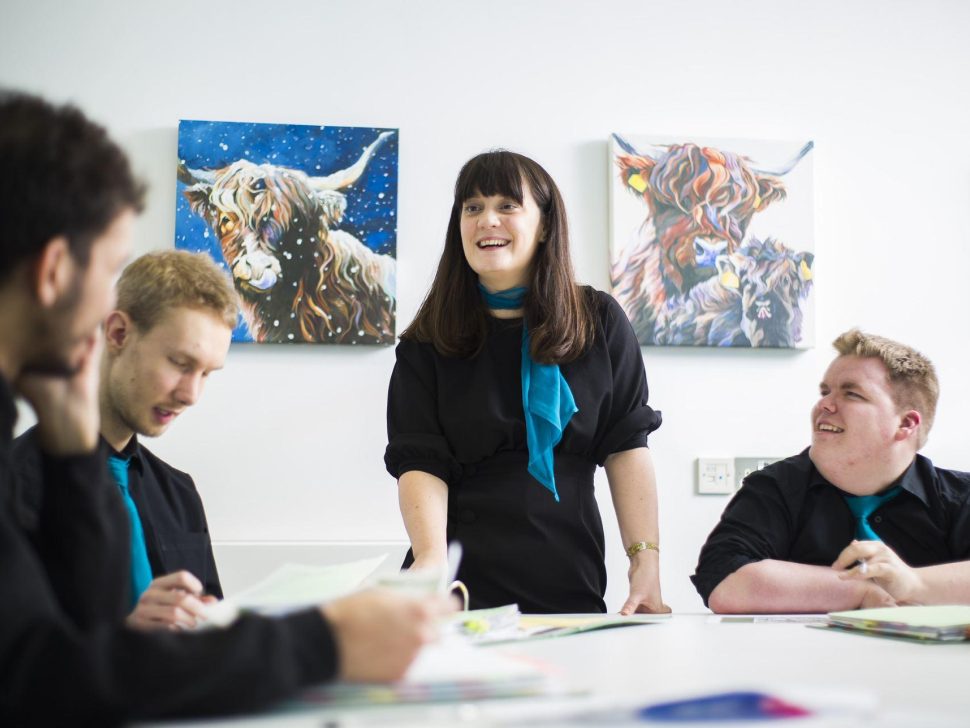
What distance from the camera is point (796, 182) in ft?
9.82

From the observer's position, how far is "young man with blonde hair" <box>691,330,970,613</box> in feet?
6.18

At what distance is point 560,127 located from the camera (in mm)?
2951

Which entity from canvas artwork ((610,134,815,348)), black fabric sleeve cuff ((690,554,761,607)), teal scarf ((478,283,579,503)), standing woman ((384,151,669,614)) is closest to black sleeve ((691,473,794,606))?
black fabric sleeve cuff ((690,554,761,607))

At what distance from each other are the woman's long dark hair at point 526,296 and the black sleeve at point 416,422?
0.18 ft

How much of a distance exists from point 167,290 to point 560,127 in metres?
1.67

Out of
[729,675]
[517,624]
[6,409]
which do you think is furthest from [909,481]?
[6,409]

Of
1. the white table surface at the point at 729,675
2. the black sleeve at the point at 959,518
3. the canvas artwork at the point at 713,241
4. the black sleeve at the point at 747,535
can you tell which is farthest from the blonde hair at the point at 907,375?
the canvas artwork at the point at 713,241

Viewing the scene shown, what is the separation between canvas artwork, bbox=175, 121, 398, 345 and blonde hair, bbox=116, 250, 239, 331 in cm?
113

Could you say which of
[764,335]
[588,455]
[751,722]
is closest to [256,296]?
[588,455]

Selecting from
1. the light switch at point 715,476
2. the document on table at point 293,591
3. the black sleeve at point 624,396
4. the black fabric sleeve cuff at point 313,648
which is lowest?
the light switch at point 715,476

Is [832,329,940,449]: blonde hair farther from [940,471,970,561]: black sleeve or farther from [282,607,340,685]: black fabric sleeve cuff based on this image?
[282,607,340,685]: black fabric sleeve cuff

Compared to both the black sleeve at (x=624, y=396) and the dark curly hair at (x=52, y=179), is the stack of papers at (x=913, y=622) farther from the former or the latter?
the dark curly hair at (x=52, y=179)

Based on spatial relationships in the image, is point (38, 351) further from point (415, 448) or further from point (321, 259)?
point (321, 259)

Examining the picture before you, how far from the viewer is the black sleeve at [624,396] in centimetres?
197
